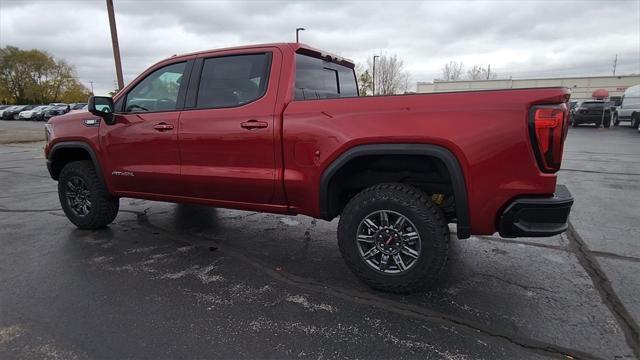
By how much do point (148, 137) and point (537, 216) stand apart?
3523mm

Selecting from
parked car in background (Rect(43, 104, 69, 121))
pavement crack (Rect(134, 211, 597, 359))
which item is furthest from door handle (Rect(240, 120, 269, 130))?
parked car in background (Rect(43, 104, 69, 121))

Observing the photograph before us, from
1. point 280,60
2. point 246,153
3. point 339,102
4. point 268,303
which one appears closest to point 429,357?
point 268,303

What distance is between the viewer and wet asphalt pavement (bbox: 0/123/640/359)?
263 cm

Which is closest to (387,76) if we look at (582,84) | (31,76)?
(582,84)

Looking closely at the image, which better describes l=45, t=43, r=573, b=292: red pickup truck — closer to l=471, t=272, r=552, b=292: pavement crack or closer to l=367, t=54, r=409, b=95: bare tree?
l=471, t=272, r=552, b=292: pavement crack

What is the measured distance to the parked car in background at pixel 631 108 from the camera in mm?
23312

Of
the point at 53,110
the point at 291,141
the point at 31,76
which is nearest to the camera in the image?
the point at 291,141

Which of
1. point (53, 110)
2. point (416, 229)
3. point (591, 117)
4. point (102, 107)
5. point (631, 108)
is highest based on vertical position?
point (102, 107)

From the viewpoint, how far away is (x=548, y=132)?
106 inches

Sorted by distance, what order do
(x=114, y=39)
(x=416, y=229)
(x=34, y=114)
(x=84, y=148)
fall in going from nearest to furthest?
(x=416, y=229)
(x=84, y=148)
(x=114, y=39)
(x=34, y=114)

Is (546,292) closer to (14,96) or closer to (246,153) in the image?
(246,153)

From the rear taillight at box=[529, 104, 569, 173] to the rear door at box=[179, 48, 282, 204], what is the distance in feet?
6.36

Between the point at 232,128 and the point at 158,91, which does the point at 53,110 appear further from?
the point at 232,128

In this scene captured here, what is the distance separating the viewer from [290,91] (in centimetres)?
359
